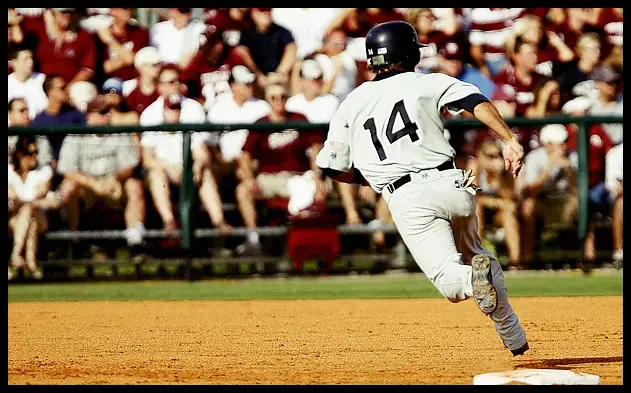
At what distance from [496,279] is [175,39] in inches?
268

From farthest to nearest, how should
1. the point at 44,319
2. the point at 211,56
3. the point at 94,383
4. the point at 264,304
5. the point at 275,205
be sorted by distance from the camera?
the point at 211,56 → the point at 275,205 → the point at 264,304 → the point at 44,319 → the point at 94,383

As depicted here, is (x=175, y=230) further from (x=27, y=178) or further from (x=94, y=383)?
(x=94, y=383)

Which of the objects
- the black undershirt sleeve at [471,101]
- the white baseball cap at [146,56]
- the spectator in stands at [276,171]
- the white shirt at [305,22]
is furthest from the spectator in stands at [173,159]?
the black undershirt sleeve at [471,101]

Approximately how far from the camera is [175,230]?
10.4 m

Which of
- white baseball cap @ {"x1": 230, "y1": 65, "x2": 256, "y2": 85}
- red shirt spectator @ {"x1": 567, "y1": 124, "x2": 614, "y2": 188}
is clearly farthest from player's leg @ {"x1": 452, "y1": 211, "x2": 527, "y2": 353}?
white baseball cap @ {"x1": 230, "y1": 65, "x2": 256, "y2": 85}

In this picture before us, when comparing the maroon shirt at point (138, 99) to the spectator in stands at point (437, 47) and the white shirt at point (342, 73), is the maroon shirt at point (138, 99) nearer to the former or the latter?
the white shirt at point (342, 73)

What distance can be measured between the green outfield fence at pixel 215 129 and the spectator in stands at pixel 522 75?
742 mm

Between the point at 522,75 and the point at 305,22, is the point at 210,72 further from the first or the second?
the point at 522,75

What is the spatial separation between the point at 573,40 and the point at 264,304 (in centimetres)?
467

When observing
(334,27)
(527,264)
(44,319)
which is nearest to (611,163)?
(527,264)

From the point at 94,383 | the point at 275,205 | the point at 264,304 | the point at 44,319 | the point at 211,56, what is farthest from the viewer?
the point at 211,56

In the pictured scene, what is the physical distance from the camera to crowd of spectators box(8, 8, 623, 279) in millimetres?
10461

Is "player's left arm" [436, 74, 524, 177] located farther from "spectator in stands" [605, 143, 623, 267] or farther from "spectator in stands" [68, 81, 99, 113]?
"spectator in stands" [68, 81, 99, 113]

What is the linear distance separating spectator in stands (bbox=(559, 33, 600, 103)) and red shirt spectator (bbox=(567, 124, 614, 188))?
0.64 m
